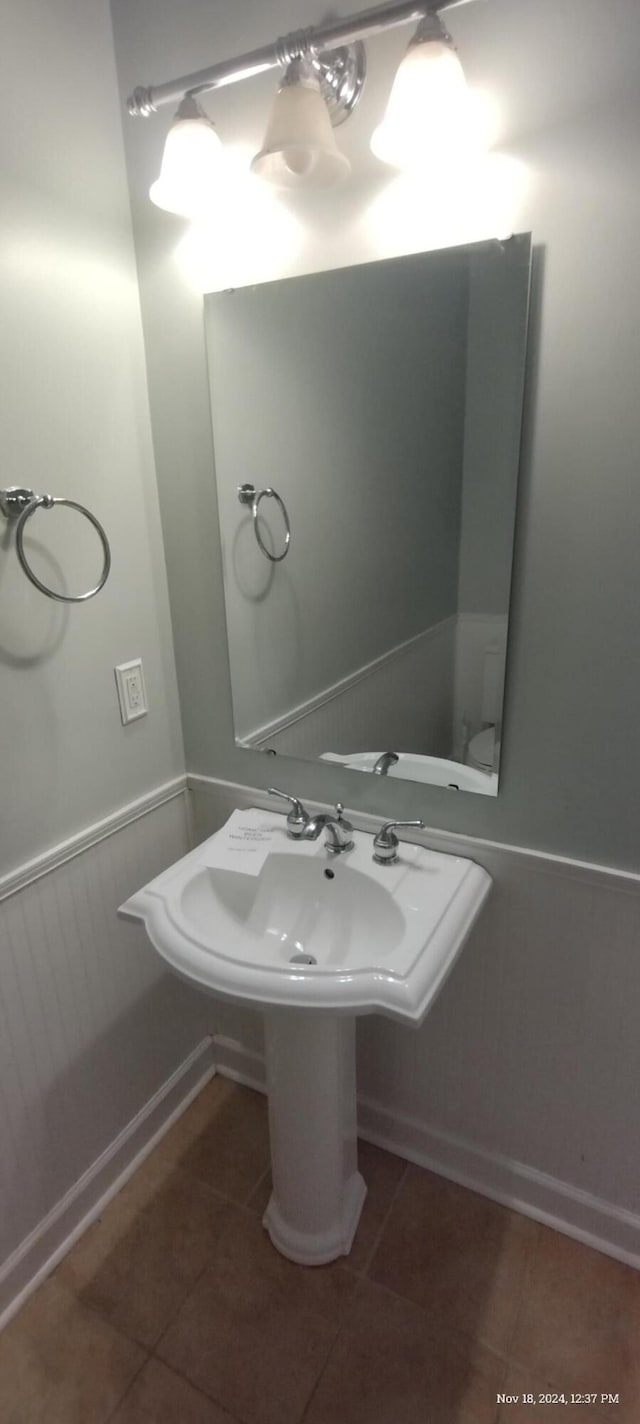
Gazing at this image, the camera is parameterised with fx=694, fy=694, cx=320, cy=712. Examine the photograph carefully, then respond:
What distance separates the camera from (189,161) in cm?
103

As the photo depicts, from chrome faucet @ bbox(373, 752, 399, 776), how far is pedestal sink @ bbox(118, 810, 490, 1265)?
14 cm

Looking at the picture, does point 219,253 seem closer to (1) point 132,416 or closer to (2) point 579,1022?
(1) point 132,416

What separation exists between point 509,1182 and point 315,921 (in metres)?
0.74

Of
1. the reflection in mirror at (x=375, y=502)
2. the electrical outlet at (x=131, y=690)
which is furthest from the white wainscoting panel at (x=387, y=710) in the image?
the electrical outlet at (x=131, y=690)

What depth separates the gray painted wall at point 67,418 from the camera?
107 cm

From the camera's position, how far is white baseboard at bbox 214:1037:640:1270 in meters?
1.36

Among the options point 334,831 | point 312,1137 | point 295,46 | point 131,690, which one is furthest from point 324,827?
point 295,46

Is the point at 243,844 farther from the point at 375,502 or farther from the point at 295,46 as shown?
the point at 295,46

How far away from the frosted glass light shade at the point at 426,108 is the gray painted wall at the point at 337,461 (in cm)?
15

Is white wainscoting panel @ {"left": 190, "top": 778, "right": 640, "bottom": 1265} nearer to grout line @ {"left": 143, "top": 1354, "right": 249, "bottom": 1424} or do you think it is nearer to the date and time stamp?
the date and time stamp

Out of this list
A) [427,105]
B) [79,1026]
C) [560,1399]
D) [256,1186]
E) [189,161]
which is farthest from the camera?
[256,1186]

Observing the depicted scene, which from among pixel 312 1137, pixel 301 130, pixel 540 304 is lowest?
pixel 312 1137

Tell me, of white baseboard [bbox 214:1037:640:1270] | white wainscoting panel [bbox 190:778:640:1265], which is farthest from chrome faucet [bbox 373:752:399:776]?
white baseboard [bbox 214:1037:640:1270]

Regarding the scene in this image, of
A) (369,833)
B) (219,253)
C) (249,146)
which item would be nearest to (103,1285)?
(369,833)
